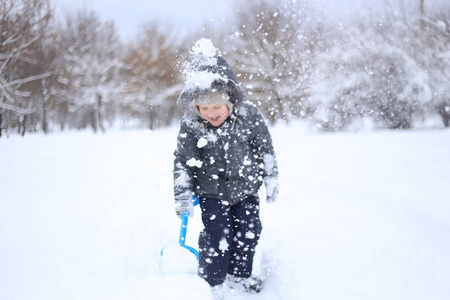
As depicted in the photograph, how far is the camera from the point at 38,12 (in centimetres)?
737

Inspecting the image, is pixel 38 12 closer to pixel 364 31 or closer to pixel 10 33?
pixel 10 33

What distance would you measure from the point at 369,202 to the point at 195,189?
2.09m

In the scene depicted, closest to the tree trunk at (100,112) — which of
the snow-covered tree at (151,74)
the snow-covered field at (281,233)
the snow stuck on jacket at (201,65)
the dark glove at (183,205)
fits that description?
the snow-covered tree at (151,74)

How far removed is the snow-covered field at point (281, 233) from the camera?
2.03 metres

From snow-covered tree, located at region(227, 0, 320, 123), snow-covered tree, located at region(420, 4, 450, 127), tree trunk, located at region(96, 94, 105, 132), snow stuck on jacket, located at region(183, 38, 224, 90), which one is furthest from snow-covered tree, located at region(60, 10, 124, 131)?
snow stuck on jacket, located at region(183, 38, 224, 90)

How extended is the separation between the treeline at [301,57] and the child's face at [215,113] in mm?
1147

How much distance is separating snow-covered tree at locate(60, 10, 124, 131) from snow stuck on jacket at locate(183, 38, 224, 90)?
19913 mm

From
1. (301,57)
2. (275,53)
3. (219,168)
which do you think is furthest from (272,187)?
(275,53)

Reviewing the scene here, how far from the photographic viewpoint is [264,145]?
234 centimetres

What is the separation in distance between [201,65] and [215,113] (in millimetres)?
355

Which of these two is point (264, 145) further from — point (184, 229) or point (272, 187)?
point (184, 229)

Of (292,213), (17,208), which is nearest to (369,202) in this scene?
(292,213)

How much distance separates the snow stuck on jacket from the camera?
7.00ft

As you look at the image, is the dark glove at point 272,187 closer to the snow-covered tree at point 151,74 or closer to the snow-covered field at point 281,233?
the snow-covered field at point 281,233
